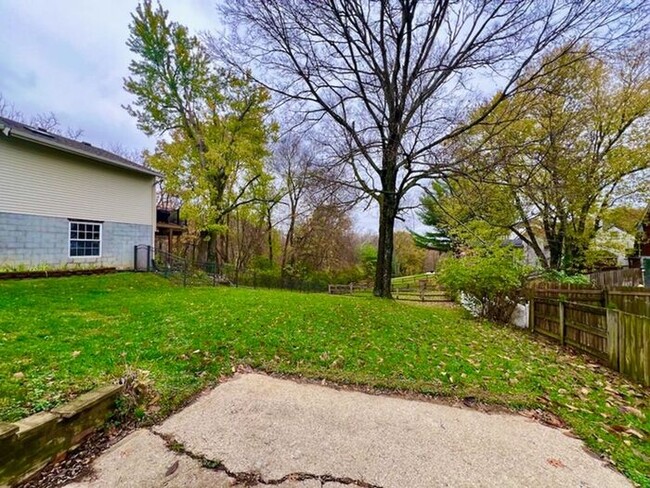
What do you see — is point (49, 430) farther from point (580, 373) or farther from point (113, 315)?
point (580, 373)

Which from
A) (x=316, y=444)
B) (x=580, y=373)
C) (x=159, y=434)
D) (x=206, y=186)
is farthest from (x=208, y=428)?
(x=206, y=186)

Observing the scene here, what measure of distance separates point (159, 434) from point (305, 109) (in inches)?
400

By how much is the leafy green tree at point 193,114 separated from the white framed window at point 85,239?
4609 mm

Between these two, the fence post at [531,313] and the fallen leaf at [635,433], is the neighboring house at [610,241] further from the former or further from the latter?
the fallen leaf at [635,433]

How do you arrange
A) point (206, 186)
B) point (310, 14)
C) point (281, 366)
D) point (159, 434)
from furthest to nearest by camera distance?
point (206, 186) → point (310, 14) → point (281, 366) → point (159, 434)

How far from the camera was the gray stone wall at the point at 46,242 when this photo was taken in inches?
378

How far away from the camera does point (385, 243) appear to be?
10273 millimetres

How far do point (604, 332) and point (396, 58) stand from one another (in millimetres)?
9048

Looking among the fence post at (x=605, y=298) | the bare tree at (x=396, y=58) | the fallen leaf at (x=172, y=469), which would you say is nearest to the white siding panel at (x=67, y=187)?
the bare tree at (x=396, y=58)

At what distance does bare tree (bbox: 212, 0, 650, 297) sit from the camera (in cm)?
817

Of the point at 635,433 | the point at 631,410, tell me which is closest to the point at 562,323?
the point at 631,410

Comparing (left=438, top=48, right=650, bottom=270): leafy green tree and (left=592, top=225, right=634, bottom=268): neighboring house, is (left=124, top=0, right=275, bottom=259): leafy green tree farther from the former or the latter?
(left=592, top=225, right=634, bottom=268): neighboring house

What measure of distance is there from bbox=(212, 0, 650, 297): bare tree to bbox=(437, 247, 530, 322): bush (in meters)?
2.61

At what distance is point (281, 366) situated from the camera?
3998mm
